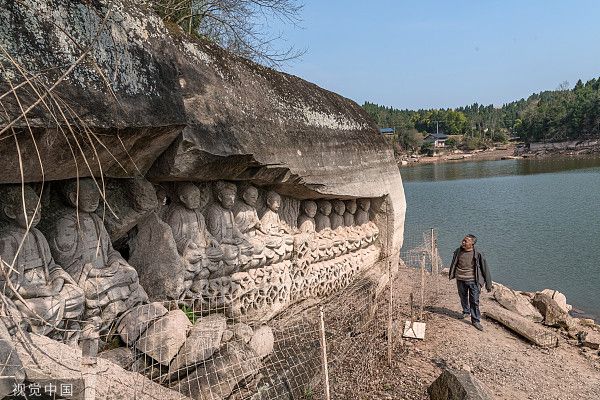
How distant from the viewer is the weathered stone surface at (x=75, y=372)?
2838mm

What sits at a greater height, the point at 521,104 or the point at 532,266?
the point at 521,104

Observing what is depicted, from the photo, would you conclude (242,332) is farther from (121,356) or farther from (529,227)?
(529,227)

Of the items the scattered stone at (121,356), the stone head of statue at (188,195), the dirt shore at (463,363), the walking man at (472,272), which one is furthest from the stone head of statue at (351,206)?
the scattered stone at (121,356)

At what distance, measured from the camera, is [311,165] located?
261 inches

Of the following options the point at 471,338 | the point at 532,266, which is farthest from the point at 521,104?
the point at 471,338

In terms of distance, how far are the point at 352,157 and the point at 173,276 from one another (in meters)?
3.77

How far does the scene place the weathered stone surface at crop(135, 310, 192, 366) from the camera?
4195 millimetres

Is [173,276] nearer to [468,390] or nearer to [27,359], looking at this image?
[27,359]

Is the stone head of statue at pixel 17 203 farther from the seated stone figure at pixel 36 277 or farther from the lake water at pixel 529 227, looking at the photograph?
the lake water at pixel 529 227

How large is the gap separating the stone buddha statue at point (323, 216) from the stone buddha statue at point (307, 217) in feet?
0.82

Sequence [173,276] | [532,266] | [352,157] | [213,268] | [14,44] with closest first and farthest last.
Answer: [14,44] → [173,276] → [213,268] → [352,157] → [532,266]

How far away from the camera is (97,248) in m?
2.93

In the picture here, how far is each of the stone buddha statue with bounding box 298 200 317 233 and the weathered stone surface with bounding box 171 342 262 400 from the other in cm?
284

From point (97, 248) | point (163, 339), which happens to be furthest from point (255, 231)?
point (97, 248)
